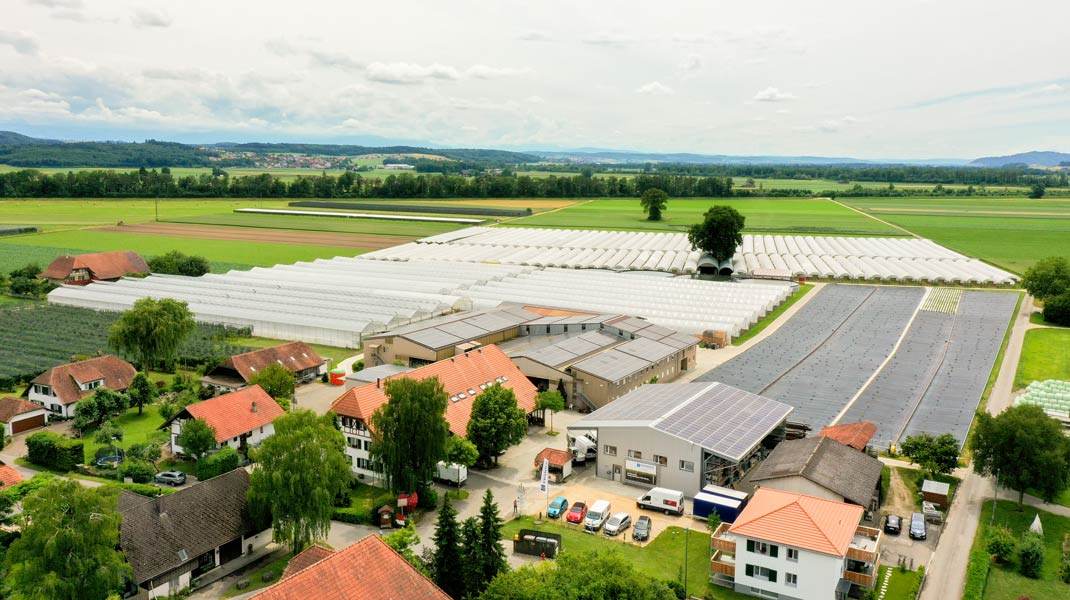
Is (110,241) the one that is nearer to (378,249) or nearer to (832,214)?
(378,249)

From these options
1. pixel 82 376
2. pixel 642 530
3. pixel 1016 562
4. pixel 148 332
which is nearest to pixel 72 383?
pixel 82 376

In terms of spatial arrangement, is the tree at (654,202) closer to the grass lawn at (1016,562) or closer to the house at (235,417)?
the house at (235,417)

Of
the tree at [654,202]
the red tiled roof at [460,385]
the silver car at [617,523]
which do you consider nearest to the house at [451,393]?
the red tiled roof at [460,385]

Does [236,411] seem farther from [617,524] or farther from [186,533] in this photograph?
[617,524]

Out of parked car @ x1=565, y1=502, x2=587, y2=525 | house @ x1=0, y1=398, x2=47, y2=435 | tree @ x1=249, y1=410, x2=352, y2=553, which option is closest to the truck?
parked car @ x1=565, y1=502, x2=587, y2=525

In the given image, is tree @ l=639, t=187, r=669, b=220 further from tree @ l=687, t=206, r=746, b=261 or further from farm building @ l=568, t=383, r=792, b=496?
farm building @ l=568, t=383, r=792, b=496

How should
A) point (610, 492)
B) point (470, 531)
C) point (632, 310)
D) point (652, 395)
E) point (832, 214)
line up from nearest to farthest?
1. point (470, 531)
2. point (610, 492)
3. point (652, 395)
4. point (632, 310)
5. point (832, 214)

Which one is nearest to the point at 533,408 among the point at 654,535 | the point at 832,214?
the point at 654,535
